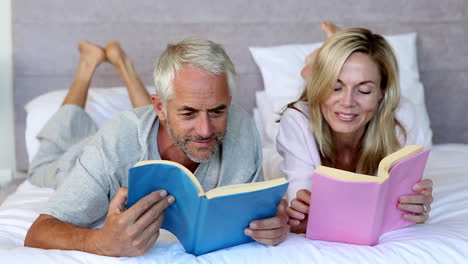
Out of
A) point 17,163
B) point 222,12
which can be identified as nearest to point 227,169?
point 222,12

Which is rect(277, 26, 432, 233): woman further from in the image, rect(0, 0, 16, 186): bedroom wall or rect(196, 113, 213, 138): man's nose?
rect(0, 0, 16, 186): bedroom wall

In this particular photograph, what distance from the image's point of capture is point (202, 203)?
121cm

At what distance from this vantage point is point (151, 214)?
1248mm

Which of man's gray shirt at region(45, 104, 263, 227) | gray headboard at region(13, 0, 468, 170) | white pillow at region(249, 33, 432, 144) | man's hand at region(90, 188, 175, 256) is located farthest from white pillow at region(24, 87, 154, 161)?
man's hand at region(90, 188, 175, 256)

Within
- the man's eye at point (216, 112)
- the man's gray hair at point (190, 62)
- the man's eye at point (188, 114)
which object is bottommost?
the man's eye at point (188, 114)

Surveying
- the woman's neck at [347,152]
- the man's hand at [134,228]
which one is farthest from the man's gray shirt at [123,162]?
the woman's neck at [347,152]

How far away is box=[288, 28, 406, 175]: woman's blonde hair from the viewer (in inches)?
68.6

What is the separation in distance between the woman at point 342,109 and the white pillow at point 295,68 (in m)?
0.80

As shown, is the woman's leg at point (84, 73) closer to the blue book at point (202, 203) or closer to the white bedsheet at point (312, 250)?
the white bedsheet at point (312, 250)

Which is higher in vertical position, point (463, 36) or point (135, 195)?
point (463, 36)

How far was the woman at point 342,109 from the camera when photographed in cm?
173

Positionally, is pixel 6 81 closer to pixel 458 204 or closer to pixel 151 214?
pixel 151 214

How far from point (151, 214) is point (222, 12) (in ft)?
5.97

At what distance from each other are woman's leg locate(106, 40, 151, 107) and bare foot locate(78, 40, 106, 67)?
0.10 feet
